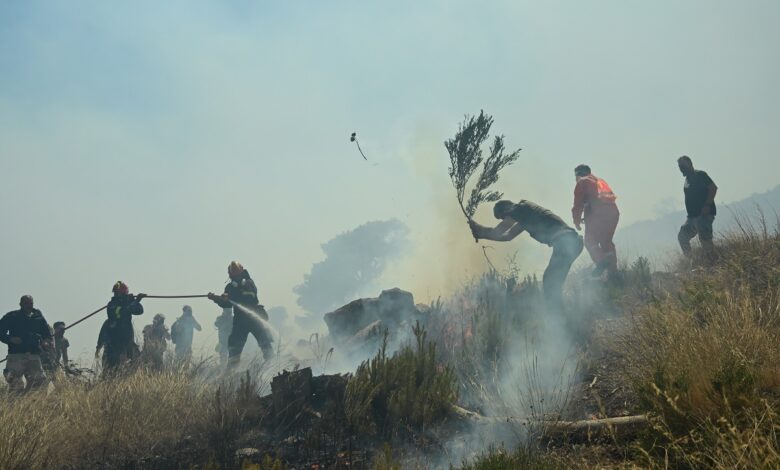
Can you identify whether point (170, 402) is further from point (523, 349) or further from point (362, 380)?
point (523, 349)

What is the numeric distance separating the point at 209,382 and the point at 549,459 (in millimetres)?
4313

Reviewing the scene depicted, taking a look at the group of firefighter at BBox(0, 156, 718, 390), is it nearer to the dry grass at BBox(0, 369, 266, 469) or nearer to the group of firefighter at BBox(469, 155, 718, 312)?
the group of firefighter at BBox(469, 155, 718, 312)

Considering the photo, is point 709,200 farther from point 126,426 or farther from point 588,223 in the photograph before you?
point 126,426

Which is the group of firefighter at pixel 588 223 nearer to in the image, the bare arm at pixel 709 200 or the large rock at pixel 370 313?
the bare arm at pixel 709 200

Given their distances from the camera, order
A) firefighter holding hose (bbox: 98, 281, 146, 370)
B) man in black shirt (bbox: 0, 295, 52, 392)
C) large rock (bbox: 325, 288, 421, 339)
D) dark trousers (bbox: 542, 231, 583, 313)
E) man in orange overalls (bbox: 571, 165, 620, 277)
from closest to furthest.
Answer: dark trousers (bbox: 542, 231, 583, 313) → man in orange overalls (bbox: 571, 165, 620, 277) → man in black shirt (bbox: 0, 295, 52, 392) → firefighter holding hose (bbox: 98, 281, 146, 370) → large rock (bbox: 325, 288, 421, 339)

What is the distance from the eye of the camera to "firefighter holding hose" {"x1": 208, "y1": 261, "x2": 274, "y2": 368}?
32.9 ft

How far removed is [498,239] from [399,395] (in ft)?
11.5

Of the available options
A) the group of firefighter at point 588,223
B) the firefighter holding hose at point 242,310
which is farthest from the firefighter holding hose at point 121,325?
the group of firefighter at point 588,223

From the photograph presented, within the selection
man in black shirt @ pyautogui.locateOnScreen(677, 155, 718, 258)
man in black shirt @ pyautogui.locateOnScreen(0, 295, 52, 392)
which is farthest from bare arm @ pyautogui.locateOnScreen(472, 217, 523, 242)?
man in black shirt @ pyautogui.locateOnScreen(0, 295, 52, 392)

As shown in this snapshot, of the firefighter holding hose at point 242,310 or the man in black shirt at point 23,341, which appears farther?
the firefighter holding hose at point 242,310

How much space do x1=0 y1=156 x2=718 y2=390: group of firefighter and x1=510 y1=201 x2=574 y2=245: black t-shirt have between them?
0.04 feet

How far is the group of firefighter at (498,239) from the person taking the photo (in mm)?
7625

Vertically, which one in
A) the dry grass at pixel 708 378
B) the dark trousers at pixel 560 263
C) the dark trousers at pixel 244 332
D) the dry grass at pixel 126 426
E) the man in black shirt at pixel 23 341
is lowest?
the dry grass at pixel 708 378

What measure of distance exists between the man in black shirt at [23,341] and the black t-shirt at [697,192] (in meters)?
9.95
